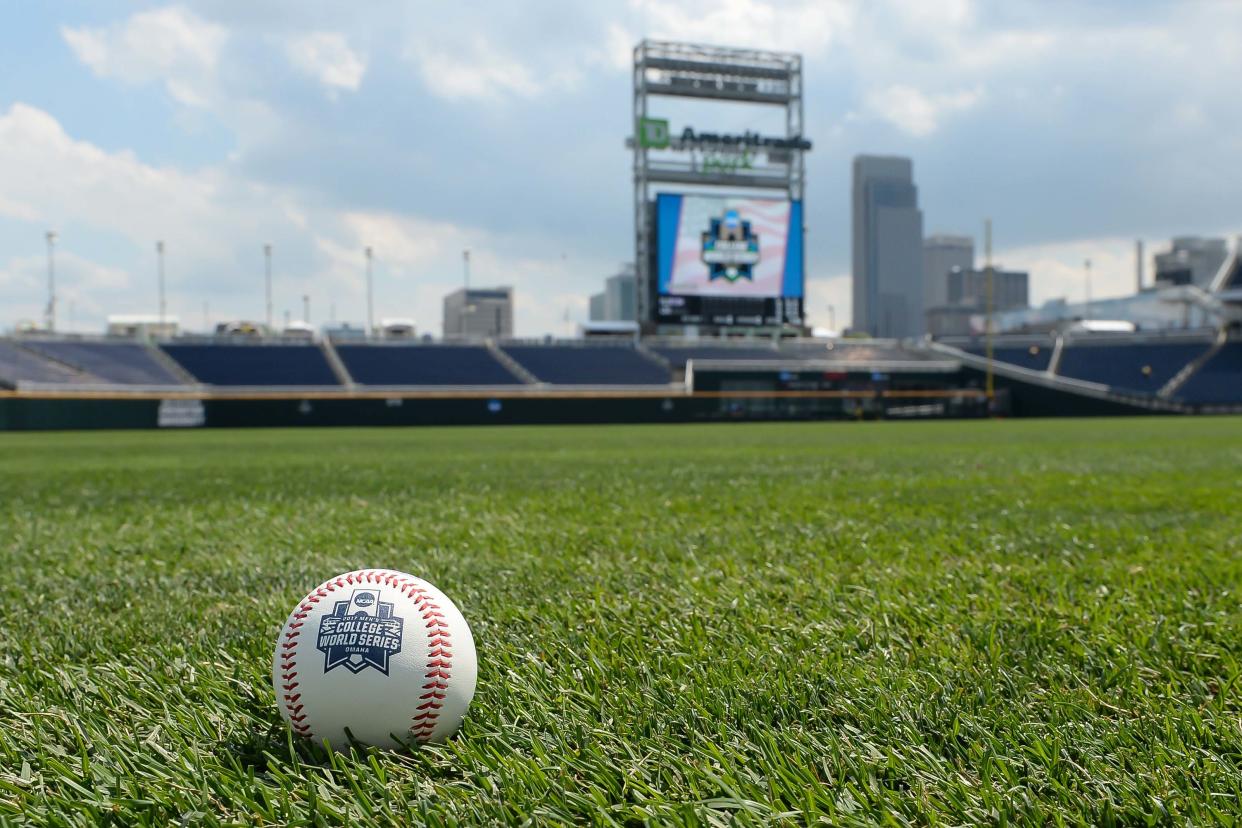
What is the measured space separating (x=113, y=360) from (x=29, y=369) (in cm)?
416

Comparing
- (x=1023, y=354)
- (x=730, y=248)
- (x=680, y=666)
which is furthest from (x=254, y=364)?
(x=680, y=666)

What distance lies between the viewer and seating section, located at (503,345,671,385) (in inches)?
1457

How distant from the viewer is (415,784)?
1.48 metres

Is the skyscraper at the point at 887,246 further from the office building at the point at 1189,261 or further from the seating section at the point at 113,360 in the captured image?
the seating section at the point at 113,360

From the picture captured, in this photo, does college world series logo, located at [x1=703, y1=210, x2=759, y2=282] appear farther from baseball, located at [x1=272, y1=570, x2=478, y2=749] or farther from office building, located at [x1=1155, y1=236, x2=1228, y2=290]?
office building, located at [x1=1155, y1=236, x2=1228, y2=290]

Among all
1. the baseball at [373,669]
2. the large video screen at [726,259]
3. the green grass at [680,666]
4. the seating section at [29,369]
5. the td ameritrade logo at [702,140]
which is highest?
the td ameritrade logo at [702,140]

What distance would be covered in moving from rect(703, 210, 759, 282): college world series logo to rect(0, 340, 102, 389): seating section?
22.8 m

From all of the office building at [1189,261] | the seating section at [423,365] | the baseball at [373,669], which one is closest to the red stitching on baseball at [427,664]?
the baseball at [373,669]

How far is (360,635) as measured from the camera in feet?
5.48

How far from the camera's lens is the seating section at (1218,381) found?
35.4m

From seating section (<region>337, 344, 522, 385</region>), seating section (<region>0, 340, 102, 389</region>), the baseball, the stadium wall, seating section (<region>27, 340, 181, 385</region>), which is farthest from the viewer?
seating section (<region>337, 344, 522, 385</region>)

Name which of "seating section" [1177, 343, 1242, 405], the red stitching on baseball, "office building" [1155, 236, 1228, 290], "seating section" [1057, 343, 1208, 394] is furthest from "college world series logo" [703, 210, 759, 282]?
"office building" [1155, 236, 1228, 290]

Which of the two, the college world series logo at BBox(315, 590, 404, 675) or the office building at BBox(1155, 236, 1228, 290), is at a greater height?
the office building at BBox(1155, 236, 1228, 290)

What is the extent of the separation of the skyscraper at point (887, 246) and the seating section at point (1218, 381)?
377 ft
